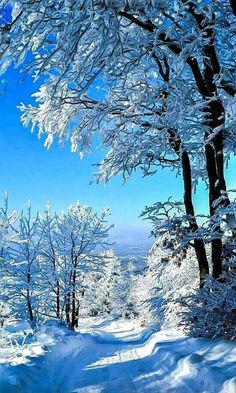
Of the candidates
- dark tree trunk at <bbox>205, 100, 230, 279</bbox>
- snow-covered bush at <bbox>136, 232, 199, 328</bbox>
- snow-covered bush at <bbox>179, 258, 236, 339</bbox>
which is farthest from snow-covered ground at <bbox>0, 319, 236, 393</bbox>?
dark tree trunk at <bbox>205, 100, 230, 279</bbox>

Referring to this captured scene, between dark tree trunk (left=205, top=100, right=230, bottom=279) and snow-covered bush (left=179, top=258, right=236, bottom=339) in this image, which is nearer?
snow-covered bush (left=179, top=258, right=236, bottom=339)

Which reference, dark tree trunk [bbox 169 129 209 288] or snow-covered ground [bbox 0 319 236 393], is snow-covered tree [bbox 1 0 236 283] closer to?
dark tree trunk [bbox 169 129 209 288]

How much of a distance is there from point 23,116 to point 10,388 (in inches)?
290

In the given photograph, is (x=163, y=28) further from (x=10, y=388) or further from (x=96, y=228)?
(x=96, y=228)

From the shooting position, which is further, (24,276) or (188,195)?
(24,276)

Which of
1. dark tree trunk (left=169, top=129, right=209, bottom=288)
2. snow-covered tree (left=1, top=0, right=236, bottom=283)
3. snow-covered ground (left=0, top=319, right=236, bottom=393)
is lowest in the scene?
snow-covered ground (left=0, top=319, right=236, bottom=393)

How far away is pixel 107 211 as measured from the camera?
69.6 ft

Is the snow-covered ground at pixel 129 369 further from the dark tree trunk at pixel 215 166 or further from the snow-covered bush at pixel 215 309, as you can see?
the dark tree trunk at pixel 215 166

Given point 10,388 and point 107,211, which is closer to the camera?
point 10,388

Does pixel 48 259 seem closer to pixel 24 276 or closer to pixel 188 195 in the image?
pixel 24 276

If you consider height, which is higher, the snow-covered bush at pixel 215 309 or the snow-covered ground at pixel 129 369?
the snow-covered bush at pixel 215 309

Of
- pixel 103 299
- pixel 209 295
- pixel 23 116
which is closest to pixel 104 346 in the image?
pixel 209 295

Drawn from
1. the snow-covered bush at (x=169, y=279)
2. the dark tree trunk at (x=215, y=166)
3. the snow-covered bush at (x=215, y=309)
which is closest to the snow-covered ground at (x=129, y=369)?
the snow-covered bush at (x=215, y=309)

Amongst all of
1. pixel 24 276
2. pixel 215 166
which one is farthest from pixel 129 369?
pixel 24 276
